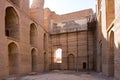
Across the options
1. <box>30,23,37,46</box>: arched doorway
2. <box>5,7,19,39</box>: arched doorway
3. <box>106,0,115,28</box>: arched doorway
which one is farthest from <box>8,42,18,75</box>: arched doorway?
<box>106,0,115,28</box>: arched doorway

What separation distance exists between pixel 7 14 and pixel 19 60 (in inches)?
191

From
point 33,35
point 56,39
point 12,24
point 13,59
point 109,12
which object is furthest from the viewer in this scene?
point 56,39

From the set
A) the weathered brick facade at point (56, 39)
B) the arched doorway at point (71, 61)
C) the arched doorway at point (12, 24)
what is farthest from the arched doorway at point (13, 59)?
the arched doorway at point (71, 61)

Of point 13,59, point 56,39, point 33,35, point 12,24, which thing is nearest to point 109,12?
point 12,24

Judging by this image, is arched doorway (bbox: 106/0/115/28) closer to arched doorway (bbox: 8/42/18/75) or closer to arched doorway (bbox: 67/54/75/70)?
arched doorway (bbox: 8/42/18/75)

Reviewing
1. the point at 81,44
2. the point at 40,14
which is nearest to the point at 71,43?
the point at 81,44

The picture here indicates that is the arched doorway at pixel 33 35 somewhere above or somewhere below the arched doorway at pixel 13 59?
above

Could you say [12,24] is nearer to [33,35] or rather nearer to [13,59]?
[13,59]

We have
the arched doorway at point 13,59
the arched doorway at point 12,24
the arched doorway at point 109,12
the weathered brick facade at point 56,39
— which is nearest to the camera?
the weathered brick facade at point 56,39

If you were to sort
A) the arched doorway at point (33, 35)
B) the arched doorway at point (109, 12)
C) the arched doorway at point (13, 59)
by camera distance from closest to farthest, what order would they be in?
the arched doorway at point (109, 12) < the arched doorway at point (13, 59) < the arched doorway at point (33, 35)

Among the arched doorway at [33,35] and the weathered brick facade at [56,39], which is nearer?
the weathered brick facade at [56,39]

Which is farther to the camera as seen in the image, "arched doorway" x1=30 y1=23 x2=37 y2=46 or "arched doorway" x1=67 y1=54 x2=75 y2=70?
"arched doorway" x1=67 y1=54 x2=75 y2=70

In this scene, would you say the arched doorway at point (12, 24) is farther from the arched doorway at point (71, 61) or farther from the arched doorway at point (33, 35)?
the arched doorway at point (71, 61)

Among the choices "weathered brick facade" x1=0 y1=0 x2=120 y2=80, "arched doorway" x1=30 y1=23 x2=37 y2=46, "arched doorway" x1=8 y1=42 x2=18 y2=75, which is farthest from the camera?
"arched doorway" x1=30 y1=23 x2=37 y2=46
